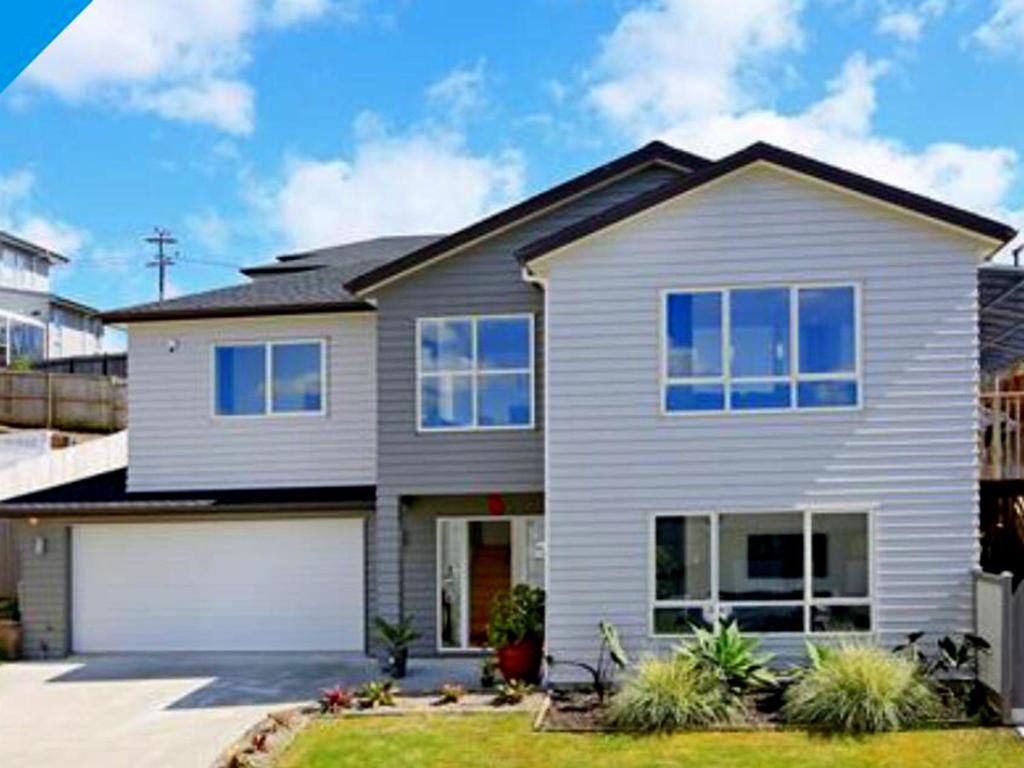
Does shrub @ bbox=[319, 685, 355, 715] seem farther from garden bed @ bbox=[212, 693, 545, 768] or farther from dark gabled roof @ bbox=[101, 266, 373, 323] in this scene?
dark gabled roof @ bbox=[101, 266, 373, 323]

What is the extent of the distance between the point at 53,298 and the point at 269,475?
109 ft

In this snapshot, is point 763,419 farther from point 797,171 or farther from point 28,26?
point 28,26

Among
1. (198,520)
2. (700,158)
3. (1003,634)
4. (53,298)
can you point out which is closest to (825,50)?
(700,158)

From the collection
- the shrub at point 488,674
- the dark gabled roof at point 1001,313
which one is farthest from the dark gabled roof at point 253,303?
the dark gabled roof at point 1001,313

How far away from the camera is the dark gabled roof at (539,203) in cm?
1620

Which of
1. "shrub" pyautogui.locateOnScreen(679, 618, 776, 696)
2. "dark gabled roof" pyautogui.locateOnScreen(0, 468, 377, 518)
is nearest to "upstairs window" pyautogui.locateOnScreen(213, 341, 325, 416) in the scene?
"dark gabled roof" pyautogui.locateOnScreen(0, 468, 377, 518)

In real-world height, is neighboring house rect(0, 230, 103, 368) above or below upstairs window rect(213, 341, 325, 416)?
above

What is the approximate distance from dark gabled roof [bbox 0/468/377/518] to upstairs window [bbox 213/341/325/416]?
1299mm

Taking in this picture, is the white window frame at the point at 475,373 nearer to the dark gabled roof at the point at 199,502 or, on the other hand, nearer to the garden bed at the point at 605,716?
the dark gabled roof at the point at 199,502

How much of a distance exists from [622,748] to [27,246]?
43727 mm

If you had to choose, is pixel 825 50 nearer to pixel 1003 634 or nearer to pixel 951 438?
pixel 951 438

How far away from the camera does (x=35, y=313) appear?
46000mm

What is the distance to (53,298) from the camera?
155 feet

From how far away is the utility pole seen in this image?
53.8 metres
